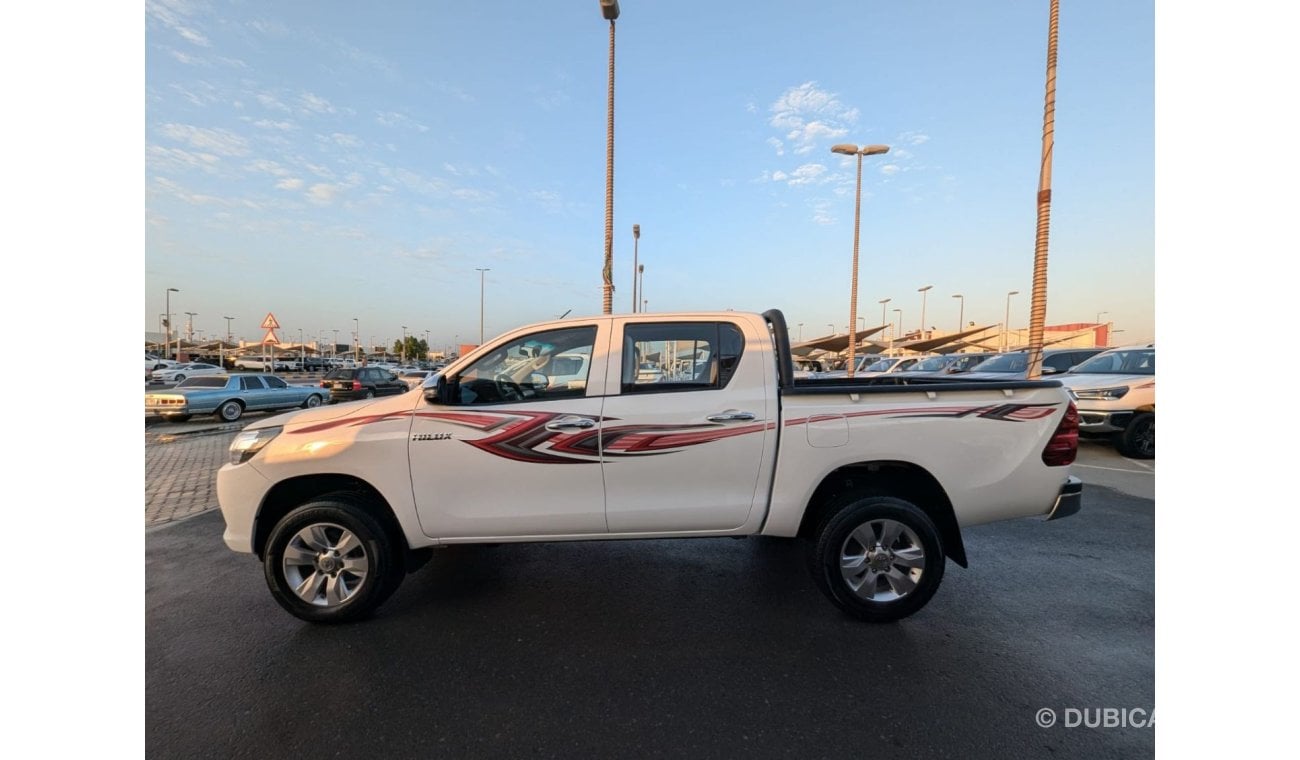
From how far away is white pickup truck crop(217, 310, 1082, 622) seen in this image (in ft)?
11.1

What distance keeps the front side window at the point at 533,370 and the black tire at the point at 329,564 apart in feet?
3.33

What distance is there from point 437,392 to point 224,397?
15.2 metres

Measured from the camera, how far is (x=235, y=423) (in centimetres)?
1434

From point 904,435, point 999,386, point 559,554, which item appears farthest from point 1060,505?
point 559,554

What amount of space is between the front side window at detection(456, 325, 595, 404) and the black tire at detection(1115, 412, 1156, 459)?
9841 mm

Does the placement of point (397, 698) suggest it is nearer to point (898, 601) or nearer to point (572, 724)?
point (572, 724)

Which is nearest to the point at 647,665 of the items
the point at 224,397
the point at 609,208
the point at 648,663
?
the point at 648,663

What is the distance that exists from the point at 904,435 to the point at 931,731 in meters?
1.60

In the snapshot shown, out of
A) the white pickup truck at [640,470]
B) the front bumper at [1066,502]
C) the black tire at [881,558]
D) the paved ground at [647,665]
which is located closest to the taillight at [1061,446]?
the white pickup truck at [640,470]

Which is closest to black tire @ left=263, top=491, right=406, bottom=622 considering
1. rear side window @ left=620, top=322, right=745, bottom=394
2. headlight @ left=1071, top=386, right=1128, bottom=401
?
rear side window @ left=620, top=322, right=745, bottom=394

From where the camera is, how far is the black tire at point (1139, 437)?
28.6ft

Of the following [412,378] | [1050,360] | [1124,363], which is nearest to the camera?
[1124,363]

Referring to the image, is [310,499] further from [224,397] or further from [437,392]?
[224,397]

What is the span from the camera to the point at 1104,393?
29.5 ft
